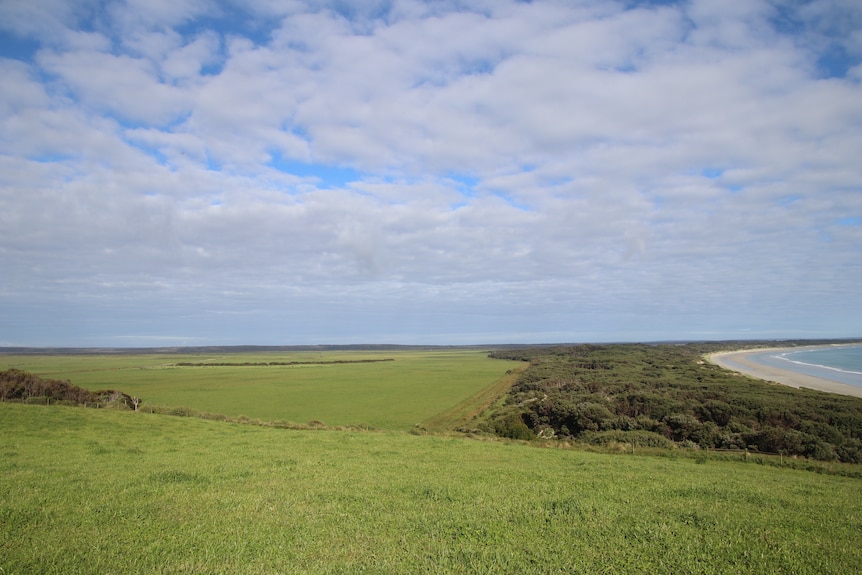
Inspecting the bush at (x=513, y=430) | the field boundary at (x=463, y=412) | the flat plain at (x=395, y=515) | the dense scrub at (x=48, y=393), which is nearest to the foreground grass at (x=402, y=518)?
the flat plain at (x=395, y=515)

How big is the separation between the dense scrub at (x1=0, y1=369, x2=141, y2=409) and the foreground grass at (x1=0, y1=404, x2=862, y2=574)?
22856 mm

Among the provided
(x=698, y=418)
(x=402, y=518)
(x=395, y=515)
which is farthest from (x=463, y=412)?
(x=402, y=518)

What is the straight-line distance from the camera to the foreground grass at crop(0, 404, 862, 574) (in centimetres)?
678

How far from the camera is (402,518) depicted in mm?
8789

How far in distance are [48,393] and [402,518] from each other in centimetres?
3873

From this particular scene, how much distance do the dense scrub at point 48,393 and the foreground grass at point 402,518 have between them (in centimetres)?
2286

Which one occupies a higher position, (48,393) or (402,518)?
(402,518)

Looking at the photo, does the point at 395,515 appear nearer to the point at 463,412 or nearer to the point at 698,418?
the point at 698,418

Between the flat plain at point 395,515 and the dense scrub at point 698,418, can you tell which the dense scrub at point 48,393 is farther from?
the dense scrub at point 698,418

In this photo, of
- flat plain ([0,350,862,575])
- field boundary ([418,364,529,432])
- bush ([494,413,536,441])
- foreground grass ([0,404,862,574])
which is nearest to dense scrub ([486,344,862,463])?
bush ([494,413,536,441])

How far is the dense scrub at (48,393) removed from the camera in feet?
111

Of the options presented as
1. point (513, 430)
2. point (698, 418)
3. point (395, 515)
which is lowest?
point (698, 418)

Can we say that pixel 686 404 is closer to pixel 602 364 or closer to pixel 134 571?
pixel 134 571

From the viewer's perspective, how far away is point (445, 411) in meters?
48.1
